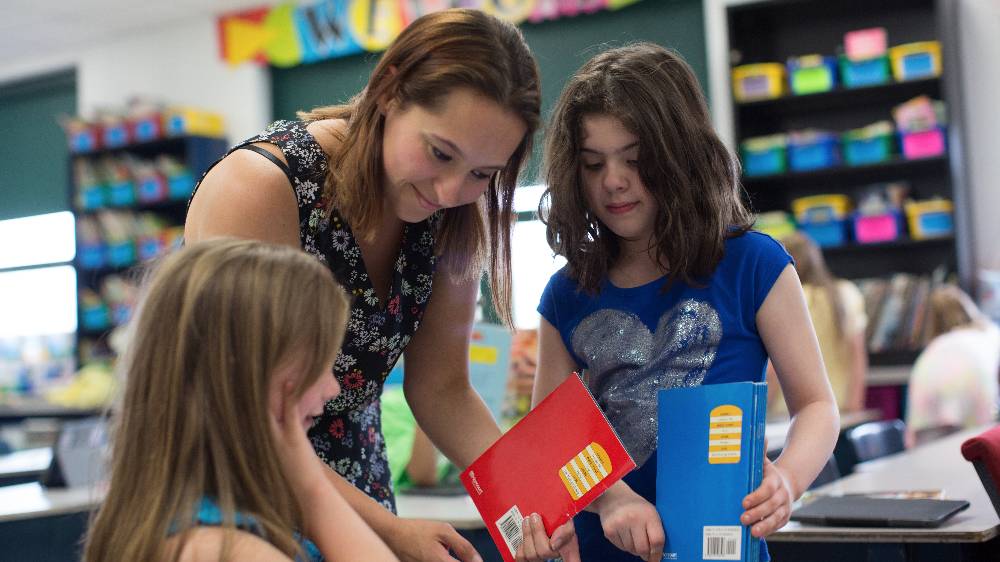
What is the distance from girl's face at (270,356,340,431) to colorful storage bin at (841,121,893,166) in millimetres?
4675

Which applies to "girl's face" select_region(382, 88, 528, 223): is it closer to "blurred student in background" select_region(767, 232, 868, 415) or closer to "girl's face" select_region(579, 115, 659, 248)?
"girl's face" select_region(579, 115, 659, 248)

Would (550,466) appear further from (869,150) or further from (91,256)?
(91,256)

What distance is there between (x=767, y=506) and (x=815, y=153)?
4506 millimetres

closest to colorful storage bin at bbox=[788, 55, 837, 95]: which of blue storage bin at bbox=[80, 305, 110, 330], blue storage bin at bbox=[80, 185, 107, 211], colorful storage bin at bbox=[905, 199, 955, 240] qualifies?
colorful storage bin at bbox=[905, 199, 955, 240]

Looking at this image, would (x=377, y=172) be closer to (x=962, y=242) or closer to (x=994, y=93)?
(x=962, y=242)

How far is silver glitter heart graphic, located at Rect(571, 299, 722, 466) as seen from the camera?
1.42m

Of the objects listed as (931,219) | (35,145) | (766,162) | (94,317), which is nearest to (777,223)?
(766,162)

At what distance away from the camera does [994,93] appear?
5.43 m

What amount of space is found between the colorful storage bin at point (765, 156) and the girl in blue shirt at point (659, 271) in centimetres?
410

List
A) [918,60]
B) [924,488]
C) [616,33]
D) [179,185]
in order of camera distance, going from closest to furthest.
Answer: [924,488] < [918,60] < [616,33] < [179,185]

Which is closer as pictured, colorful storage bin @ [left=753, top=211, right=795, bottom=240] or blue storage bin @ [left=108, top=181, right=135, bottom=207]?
colorful storage bin @ [left=753, top=211, right=795, bottom=240]

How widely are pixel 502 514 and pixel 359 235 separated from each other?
40 cm

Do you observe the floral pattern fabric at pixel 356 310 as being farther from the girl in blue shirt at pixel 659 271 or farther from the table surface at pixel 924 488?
the table surface at pixel 924 488

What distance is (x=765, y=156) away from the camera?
5469mm
